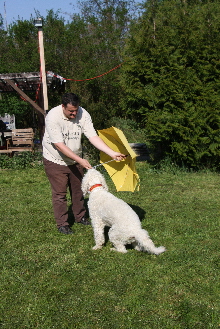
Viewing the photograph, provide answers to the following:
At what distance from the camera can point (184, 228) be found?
17.2 ft

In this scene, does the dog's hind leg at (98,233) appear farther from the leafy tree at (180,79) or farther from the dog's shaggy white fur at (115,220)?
the leafy tree at (180,79)

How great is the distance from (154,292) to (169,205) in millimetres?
2986

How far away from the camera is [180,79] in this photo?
8.61 metres

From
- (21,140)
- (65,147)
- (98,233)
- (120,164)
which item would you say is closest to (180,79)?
(120,164)

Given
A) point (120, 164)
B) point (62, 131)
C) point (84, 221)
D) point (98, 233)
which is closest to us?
point (98, 233)

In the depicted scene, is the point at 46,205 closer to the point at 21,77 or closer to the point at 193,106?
the point at 193,106

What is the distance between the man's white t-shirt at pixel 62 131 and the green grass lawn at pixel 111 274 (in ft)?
3.71

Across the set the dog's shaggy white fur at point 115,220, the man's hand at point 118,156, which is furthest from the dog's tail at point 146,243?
Result: the man's hand at point 118,156

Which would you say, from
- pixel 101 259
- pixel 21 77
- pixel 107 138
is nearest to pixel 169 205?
pixel 107 138

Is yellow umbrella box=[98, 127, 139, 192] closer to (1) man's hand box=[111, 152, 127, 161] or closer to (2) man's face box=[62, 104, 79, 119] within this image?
(1) man's hand box=[111, 152, 127, 161]

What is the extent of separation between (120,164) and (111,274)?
172cm

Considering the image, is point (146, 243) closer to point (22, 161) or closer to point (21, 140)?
point (22, 161)

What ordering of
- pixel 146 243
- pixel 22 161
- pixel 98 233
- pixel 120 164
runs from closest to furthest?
pixel 146 243 → pixel 98 233 → pixel 120 164 → pixel 22 161

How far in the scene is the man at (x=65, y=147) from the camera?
4.74m
